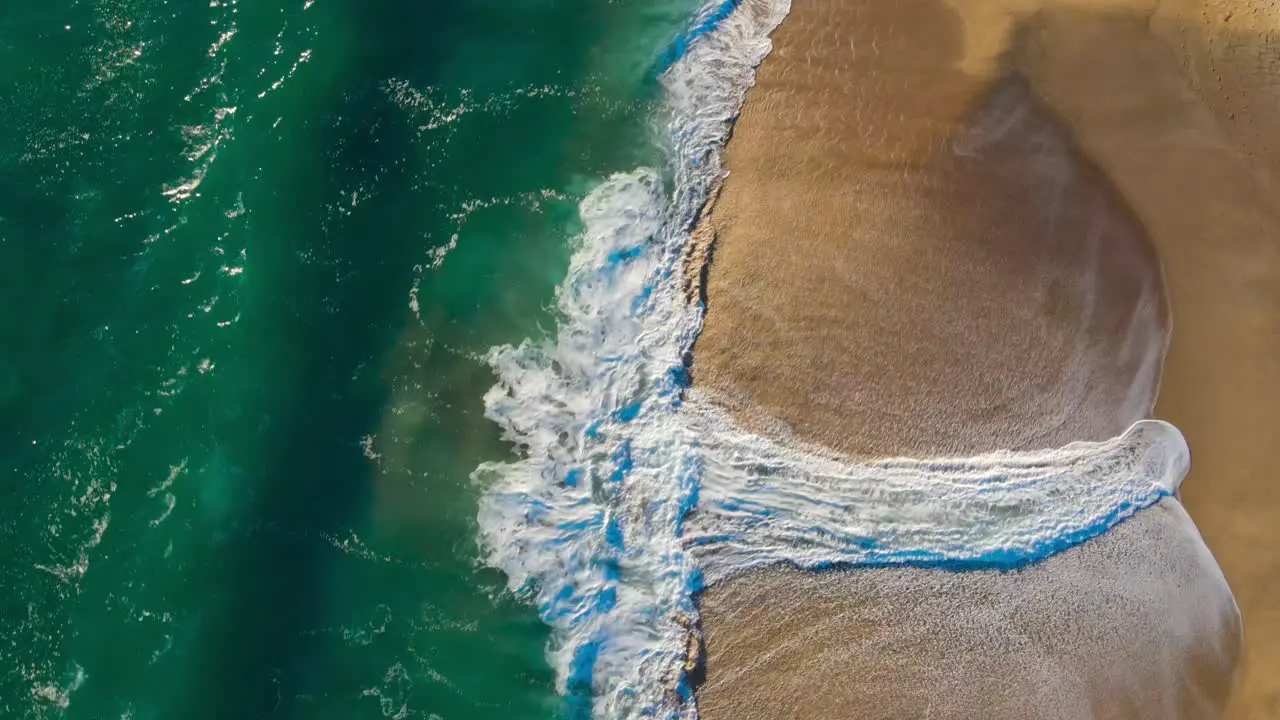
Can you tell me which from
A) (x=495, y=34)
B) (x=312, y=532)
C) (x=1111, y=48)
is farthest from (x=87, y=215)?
(x=1111, y=48)

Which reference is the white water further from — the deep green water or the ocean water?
the deep green water

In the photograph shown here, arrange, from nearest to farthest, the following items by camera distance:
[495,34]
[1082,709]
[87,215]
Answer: [1082,709] → [87,215] → [495,34]

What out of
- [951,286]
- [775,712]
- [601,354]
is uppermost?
[951,286]

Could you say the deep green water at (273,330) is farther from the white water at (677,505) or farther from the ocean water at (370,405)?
the white water at (677,505)

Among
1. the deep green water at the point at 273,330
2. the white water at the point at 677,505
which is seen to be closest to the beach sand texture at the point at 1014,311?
the white water at the point at 677,505

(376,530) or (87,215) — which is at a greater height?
(87,215)

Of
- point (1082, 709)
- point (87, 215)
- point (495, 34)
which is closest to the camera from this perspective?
point (1082, 709)

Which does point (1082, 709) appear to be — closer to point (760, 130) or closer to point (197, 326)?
point (760, 130)

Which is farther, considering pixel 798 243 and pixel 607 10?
pixel 607 10
